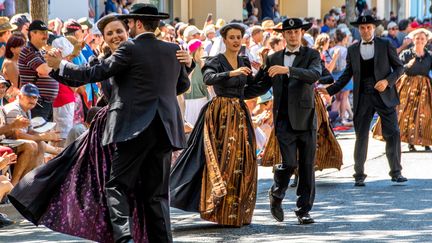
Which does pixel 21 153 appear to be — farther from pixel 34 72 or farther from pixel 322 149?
pixel 322 149

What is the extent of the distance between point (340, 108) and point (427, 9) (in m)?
36.9

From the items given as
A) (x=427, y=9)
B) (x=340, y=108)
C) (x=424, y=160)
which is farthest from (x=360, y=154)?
(x=427, y=9)

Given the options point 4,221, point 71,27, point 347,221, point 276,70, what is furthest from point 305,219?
point 71,27

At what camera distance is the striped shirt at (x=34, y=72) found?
1296cm

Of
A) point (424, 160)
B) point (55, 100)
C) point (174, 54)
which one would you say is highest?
point (174, 54)

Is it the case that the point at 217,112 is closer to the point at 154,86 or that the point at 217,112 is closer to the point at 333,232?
the point at 333,232

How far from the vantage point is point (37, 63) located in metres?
12.9

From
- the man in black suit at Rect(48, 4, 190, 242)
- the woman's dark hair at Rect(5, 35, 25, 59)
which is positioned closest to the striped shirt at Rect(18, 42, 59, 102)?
the woman's dark hair at Rect(5, 35, 25, 59)

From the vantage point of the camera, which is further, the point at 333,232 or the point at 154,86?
the point at 333,232

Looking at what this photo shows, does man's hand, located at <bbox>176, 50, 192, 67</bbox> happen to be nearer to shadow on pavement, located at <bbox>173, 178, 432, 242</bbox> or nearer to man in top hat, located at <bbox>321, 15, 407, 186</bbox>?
shadow on pavement, located at <bbox>173, 178, 432, 242</bbox>

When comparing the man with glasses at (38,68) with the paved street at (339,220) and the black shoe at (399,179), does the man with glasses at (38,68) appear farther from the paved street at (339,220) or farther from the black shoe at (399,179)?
the black shoe at (399,179)

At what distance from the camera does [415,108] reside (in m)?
17.1

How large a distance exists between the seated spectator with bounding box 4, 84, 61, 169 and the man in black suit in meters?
3.62

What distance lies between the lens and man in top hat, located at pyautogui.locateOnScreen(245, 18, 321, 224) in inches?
419
